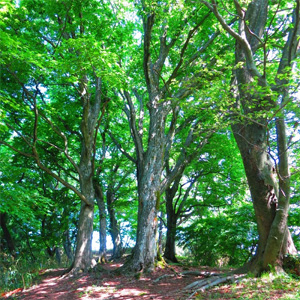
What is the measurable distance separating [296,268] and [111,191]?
34.3 ft

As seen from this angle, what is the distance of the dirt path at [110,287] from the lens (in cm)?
585

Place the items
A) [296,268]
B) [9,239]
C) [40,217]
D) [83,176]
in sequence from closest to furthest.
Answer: [296,268], [83,176], [9,239], [40,217]

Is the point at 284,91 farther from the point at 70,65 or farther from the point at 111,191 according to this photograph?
the point at 111,191

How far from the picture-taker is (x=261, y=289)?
16.3ft

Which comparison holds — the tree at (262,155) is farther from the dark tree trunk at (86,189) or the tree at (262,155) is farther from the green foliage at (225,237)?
the dark tree trunk at (86,189)

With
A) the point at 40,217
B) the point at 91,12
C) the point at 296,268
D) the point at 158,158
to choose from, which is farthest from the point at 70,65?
the point at 40,217

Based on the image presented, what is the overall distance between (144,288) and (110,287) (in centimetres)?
86

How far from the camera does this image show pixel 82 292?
6336 millimetres

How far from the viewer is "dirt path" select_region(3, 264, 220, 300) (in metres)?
5.85

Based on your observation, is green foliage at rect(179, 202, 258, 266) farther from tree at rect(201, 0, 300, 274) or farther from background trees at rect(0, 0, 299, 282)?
tree at rect(201, 0, 300, 274)

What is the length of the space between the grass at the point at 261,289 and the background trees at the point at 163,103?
44 cm

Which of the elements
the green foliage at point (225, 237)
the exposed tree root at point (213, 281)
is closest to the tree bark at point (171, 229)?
the green foliage at point (225, 237)

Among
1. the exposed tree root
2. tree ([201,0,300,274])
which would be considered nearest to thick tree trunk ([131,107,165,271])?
the exposed tree root

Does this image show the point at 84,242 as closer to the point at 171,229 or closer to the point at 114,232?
the point at 171,229
